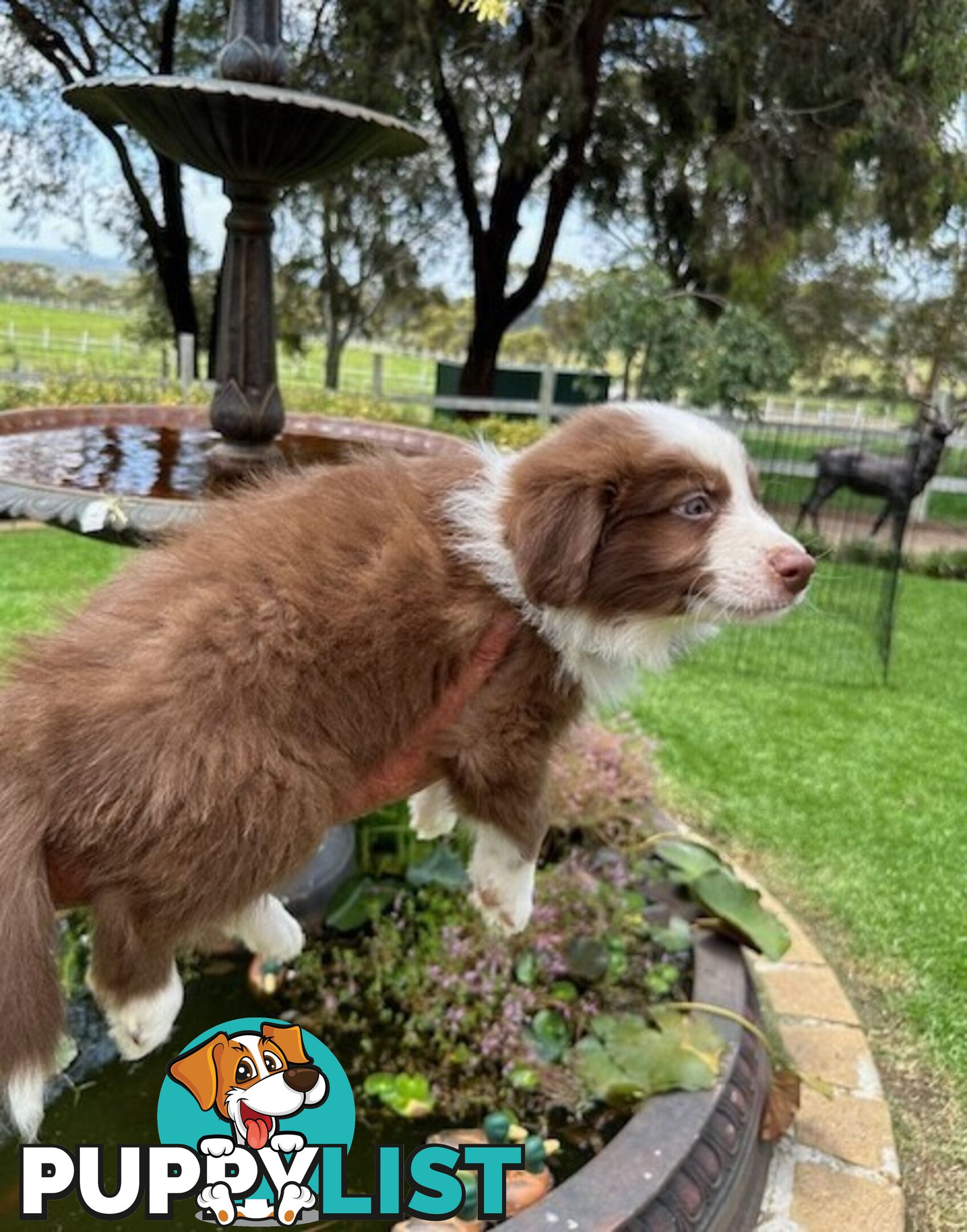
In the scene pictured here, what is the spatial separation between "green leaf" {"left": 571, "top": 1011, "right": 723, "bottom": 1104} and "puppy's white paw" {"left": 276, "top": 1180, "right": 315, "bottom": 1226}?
2.77ft

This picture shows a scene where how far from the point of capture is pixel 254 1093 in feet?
7.23

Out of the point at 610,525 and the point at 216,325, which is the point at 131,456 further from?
the point at 610,525

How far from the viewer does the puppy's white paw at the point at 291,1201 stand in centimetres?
230

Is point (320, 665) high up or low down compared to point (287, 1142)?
up

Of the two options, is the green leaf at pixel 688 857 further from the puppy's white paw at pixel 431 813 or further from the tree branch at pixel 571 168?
the tree branch at pixel 571 168

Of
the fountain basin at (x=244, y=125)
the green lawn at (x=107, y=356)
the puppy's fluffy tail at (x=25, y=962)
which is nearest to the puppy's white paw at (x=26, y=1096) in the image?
the puppy's fluffy tail at (x=25, y=962)

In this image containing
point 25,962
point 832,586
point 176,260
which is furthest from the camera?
point 176,260

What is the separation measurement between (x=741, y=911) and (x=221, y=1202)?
1.79 meters

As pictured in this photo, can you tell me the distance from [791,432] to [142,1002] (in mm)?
8247

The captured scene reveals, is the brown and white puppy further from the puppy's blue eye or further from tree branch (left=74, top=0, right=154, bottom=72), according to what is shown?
tree branch (left=74, top=0, right=154, bottom=72)

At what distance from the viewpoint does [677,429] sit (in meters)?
2.10

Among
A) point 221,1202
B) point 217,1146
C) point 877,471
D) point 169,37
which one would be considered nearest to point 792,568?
point 217,1146

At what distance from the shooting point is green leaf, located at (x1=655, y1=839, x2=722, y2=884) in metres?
3.64

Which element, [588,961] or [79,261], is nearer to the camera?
[588,961]
